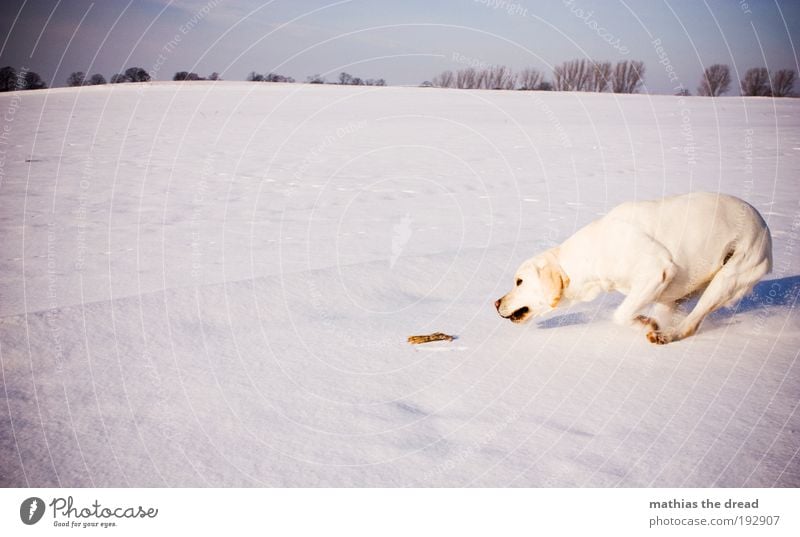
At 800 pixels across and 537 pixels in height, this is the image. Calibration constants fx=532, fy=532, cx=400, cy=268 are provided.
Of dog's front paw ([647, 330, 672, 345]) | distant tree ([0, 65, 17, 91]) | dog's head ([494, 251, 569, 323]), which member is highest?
distant tree ([0, 65, 17, 91])

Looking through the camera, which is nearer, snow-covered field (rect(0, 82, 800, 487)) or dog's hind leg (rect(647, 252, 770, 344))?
Result: snow-covered field (rect(0, 82, 800, 487))

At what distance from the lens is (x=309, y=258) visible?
759 cm

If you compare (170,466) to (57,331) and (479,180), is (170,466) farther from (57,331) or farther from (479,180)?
(479,180)

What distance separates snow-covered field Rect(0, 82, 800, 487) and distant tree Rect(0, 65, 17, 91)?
215 centimetres

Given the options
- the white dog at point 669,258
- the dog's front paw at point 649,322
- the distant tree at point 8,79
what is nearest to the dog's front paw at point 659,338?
the white dog at point 669,258

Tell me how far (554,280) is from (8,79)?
590 cm

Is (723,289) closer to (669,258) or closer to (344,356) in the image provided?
(669,258)

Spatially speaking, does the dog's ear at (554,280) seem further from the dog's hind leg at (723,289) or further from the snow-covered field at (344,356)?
the dog's hind leg at (723,289)

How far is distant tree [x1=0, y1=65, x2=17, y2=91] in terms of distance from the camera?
512cm

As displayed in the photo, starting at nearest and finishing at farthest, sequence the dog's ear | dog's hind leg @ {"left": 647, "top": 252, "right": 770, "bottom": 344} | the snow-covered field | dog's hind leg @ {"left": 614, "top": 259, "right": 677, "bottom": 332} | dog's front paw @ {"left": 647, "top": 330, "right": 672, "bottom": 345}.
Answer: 1. the snow-covered field
2. dog's hind leg @ {"left": 614, "top": 259, "right": 677, "bottom": 332}
3. dog's hind leg @ {"left": 647, "top": 252, "right": 770, "bottom": 344}
4. dog's front paw @ {"left": 647, "top": 330, "right": 672, "bottom": 345}
5. the dog's ear

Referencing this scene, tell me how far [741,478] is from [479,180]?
39.0 feet

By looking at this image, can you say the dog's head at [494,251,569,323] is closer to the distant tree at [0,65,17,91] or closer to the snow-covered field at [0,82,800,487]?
the snow-covered field at [0,82,800,487]

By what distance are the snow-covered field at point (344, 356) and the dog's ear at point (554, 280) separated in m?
0.41

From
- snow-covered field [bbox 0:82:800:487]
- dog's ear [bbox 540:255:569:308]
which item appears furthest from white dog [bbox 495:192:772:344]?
snow-covered field [bbox 0:82:800:487]
